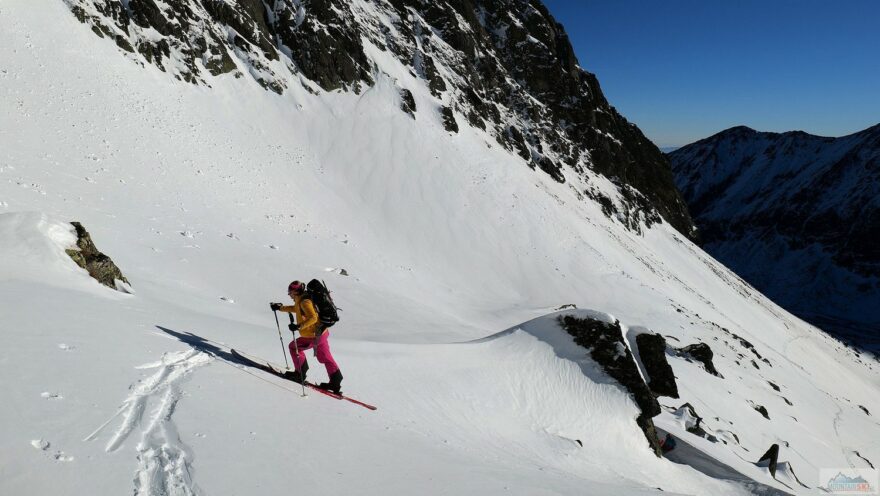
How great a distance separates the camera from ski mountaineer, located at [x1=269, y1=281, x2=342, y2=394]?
24.7ft

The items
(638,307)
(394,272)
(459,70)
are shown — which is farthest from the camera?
(459,70)

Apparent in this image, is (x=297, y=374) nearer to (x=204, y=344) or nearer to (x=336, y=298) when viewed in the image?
(x=204, y=344)

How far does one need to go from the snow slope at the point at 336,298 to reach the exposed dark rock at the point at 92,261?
10.0 inches

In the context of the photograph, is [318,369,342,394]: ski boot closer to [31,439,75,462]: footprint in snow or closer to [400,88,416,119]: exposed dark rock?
[31,439,75,462]: footprint in snow

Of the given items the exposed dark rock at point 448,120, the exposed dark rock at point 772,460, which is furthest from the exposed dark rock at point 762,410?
the exposed dark rock at point 448,120

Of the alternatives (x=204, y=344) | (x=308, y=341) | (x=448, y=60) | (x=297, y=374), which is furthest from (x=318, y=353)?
(x=448, y=60)

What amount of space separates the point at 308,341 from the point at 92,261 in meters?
5.04

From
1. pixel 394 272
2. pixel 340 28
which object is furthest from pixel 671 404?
pixel 340 28

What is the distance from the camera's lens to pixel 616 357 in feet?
40.5

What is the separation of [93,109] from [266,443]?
25.7 meters

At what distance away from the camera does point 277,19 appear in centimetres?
4328

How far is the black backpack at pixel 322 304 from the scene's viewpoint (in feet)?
25.1

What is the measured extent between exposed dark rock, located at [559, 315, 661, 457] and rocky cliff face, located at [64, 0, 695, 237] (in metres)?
31.1

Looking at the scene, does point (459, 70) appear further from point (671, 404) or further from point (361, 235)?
point (671, 404)
